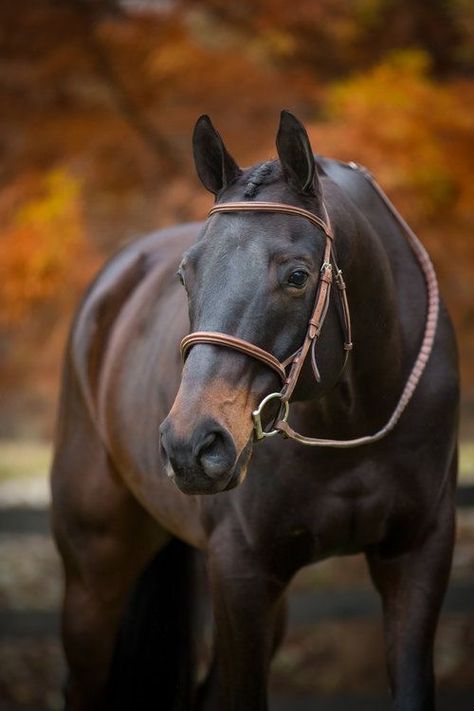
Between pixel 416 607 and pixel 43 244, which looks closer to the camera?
pixel 416 607

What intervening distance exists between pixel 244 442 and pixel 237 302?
0.89 ft

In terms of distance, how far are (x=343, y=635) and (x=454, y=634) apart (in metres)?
0.51

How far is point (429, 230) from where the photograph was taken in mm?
4984

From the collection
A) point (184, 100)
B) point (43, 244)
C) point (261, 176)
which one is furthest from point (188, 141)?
point (261, 176)

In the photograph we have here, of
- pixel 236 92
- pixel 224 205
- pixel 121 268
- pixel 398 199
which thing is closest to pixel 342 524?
pixel 224 205

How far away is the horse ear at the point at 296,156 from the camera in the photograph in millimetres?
Result: 2219

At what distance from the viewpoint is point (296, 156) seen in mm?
2271

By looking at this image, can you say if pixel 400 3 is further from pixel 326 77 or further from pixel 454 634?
pixel 454 634

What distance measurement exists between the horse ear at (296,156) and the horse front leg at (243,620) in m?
0.93

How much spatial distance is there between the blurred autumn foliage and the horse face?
2.46 metres

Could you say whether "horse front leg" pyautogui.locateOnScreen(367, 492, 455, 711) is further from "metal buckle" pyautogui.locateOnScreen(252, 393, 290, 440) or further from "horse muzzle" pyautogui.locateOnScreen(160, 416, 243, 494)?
"horse muzzle" pyautogui.locateOnScreen(160, 416, 243, 494)

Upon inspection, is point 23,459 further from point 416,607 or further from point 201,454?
point 201,454

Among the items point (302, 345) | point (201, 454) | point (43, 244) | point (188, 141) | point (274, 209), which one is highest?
point (274, 209)

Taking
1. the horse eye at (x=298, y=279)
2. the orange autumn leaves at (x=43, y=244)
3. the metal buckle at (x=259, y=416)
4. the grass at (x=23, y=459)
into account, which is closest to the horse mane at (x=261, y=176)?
the horse eye at (x=298, y=279)
